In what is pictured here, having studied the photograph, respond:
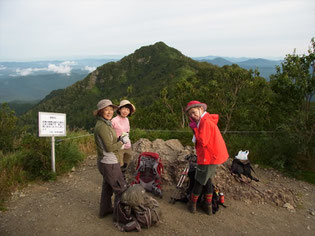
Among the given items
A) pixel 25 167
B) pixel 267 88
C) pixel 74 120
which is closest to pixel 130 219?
pixel 25 167

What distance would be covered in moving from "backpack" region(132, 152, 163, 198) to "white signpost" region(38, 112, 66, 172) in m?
1.79

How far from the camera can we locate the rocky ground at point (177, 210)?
11.0 feet

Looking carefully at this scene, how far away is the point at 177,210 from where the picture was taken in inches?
150

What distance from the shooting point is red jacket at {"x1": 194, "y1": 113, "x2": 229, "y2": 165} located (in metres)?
3.29

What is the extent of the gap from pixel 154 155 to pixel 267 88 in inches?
140

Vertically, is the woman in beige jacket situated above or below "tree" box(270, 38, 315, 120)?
below

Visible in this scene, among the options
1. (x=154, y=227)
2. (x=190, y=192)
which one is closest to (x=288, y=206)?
(x=190, y=192)

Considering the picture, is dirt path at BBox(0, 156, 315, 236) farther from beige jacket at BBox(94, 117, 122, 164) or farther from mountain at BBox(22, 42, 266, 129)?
mountain at BBox(22, 42, 266, 129)

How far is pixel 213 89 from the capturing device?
688 centimetres

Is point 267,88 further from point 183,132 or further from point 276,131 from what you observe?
point 183,132

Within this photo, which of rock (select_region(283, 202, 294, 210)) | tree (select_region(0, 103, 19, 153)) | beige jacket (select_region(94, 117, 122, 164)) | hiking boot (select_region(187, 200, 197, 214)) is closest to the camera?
beige jacket (select_region(94, 117, 122, 164))

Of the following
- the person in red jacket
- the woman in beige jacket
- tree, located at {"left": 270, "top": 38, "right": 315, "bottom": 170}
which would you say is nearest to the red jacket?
the person in red jacket

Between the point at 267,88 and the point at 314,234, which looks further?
the point at 267,88

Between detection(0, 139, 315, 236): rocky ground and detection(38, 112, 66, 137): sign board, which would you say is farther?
detection(38, 112, 66, 137): sign board
